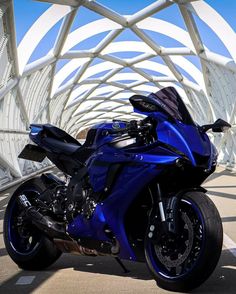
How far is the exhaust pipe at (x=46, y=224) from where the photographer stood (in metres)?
4.40

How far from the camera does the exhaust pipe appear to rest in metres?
4.40

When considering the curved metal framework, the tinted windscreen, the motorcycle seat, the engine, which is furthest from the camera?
the curved metal framework

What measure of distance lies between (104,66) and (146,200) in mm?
27666

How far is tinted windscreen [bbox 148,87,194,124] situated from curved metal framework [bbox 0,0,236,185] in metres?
10.5

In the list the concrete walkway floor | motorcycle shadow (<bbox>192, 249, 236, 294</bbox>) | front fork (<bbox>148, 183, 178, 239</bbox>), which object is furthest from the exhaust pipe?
motorcycle shadow (<bbox>192, 249, 236, 294</bbox>)

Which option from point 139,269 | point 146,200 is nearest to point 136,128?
point 146,200

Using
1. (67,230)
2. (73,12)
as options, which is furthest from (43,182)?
(73,12)

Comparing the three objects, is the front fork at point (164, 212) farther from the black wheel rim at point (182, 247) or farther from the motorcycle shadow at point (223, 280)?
the motorcycle shadow at point (223, 280)

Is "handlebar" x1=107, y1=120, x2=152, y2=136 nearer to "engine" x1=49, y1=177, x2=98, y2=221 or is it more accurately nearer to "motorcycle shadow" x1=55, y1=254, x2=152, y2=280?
"engine" x1=49, y1=177, x2=98, y2=221

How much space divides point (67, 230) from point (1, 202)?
6.45 metres

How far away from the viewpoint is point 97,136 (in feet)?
14.3

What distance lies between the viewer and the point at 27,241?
16.0 feet

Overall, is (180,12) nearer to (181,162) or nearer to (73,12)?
(73,12)

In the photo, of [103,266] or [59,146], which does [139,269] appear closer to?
[103,266]
